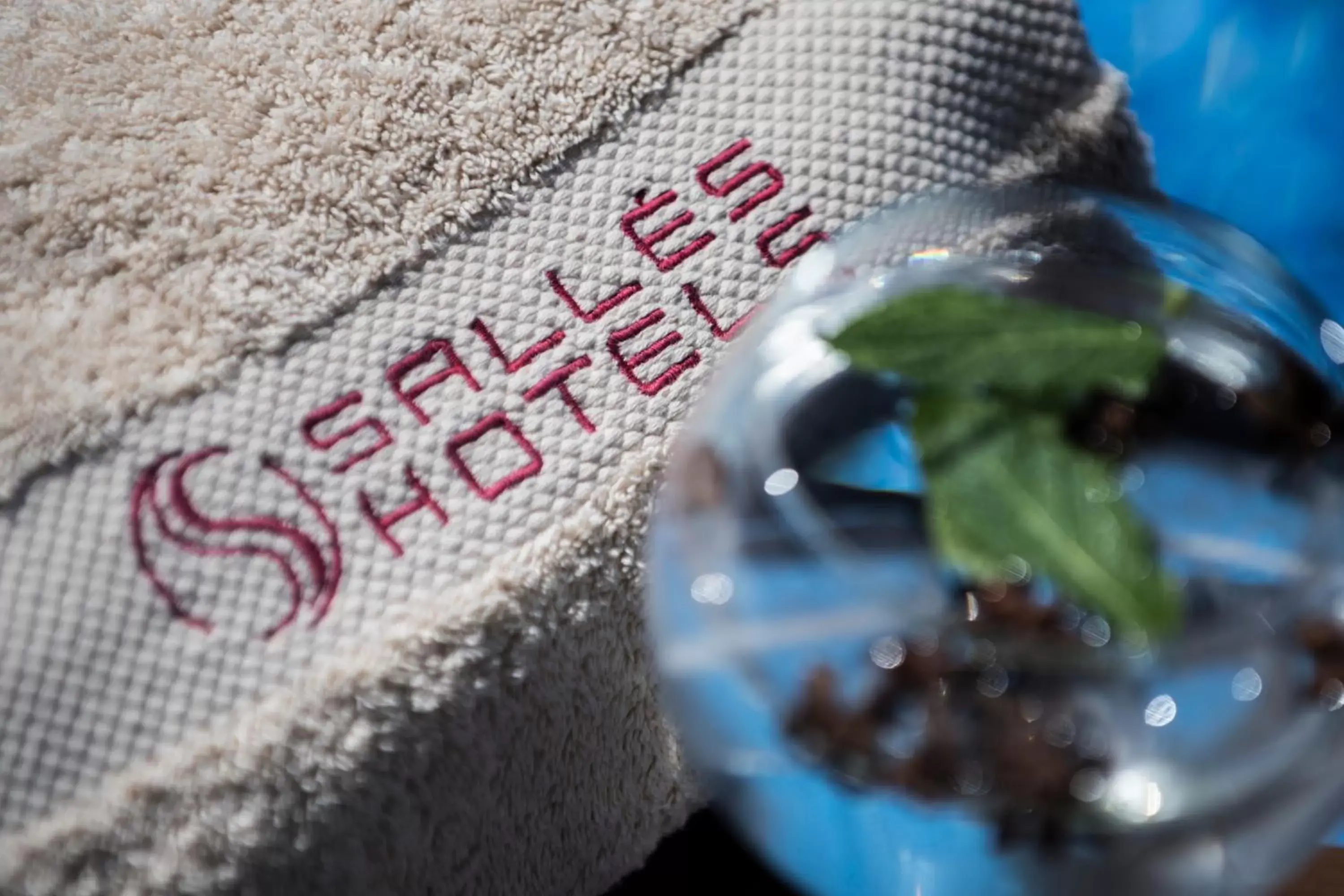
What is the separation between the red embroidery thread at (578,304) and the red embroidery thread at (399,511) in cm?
9

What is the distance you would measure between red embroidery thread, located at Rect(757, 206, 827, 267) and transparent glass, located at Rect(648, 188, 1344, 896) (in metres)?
0.08

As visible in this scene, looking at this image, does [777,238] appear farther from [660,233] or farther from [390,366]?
[390,366]

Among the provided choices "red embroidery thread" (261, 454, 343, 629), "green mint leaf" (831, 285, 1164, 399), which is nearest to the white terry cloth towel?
"red embroidery thread" (261, 454, 343, 629)

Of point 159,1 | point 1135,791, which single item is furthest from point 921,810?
point 159,1

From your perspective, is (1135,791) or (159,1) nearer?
(1135,791)

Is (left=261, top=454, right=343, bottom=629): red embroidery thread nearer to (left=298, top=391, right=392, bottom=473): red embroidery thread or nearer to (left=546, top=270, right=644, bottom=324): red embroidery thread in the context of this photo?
(left=298, top=391, right=392, bottom=473): red embroidery thread

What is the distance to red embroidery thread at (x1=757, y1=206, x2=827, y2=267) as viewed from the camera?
0.46 metres

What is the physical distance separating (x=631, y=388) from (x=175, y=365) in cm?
16

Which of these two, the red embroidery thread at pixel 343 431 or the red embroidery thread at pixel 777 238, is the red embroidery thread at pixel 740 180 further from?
the red embroidery thread at pixel 343 431

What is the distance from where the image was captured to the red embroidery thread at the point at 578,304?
44 cm

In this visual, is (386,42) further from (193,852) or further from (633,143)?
(193,852)

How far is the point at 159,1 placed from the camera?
0.48 meters

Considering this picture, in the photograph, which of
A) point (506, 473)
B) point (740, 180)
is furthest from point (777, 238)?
point (506, 473)

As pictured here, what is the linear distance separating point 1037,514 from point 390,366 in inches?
9.9
